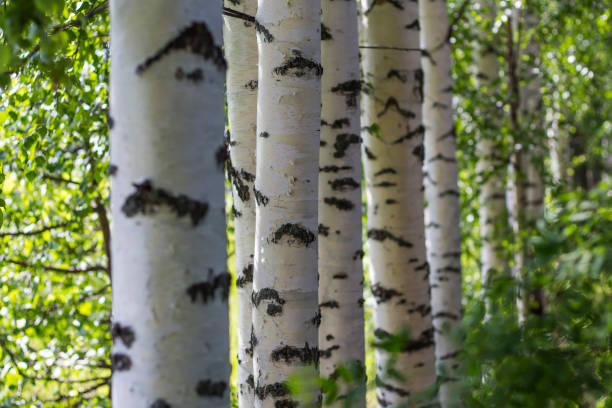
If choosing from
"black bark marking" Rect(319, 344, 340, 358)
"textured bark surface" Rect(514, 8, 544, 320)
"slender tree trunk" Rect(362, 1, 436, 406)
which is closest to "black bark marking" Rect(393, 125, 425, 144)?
"slender tree trunk" Rect(362, 1, 436, 406)

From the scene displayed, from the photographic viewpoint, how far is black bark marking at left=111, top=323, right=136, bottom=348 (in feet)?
3.83

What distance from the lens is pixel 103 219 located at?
175 inches

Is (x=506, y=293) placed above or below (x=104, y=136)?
below

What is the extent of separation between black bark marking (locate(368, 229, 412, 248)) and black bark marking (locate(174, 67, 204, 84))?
2.38 metres

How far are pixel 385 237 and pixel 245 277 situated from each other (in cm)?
114

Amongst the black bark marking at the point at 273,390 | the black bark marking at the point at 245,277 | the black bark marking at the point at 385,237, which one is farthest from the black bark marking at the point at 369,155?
the black bark marking at the point at 273,390

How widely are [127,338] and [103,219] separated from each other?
3.46 meters

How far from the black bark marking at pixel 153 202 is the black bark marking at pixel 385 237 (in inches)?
93.4

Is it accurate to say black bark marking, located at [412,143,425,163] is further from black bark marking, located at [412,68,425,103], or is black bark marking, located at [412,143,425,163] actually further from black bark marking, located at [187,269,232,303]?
black bark marking, located at [187,269,232,303]

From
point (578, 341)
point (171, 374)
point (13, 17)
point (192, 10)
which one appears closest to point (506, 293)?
point (578, 341)

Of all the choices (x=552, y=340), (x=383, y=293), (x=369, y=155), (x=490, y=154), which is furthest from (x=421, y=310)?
(x=490, y=154)

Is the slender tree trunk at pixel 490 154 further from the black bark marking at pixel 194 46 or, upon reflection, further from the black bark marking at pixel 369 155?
the black bark marking at pixel 194 46

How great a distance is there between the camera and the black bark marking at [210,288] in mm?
1167

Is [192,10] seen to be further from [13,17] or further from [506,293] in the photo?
[506,293]
